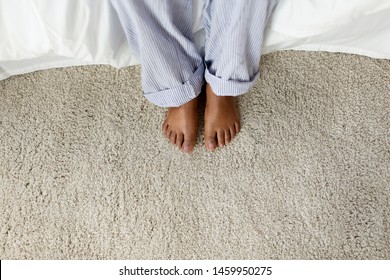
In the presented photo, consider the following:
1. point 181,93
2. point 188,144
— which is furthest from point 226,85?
point 188,144

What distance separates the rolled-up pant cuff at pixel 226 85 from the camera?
83 cm

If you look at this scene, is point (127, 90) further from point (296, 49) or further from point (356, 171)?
point (356, 171)

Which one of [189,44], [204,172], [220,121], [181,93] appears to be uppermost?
[189,44]

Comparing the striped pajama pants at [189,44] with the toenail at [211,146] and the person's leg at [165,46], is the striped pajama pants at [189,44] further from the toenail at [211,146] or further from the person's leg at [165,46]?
the toenail at [211,146]

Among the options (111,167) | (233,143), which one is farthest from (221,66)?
(111,167)

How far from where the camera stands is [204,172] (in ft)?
3.21

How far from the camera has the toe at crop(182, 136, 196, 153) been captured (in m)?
0.98

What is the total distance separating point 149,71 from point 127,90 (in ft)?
0.82

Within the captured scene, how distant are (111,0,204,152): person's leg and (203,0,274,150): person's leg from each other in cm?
4

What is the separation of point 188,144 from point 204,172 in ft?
0.25

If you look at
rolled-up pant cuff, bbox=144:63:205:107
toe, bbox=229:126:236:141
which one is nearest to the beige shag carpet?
toe, bbox=229:126:236:141

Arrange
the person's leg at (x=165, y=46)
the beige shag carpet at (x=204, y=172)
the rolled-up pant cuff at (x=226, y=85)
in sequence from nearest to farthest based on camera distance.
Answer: the person's leg at (x=165, y=46) → the rolled-up pant cuff at (x=226, y=85) → the beige shag carpet at (x=204, y=172)

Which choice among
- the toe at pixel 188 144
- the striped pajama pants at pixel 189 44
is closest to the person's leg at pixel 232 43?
the striped pajama pants at pixel 189 44

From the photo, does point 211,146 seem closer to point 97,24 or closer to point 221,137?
point 221,137
